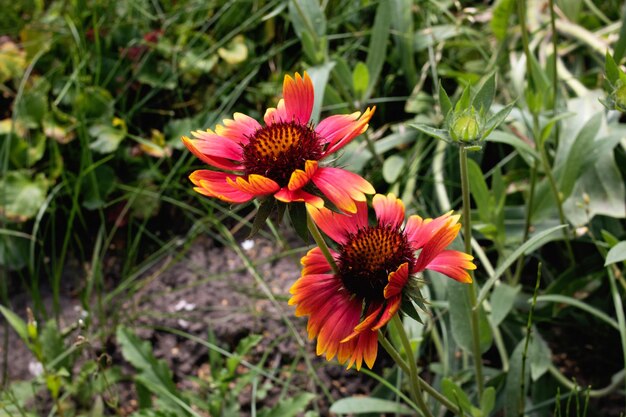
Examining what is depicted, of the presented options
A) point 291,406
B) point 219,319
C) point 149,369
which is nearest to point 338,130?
point 291,406

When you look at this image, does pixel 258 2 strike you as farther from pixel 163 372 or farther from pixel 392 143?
pixel 163 372

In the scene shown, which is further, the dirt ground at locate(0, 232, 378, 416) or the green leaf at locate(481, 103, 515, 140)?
the dirt ground at locate(0, 232, 378, 416)

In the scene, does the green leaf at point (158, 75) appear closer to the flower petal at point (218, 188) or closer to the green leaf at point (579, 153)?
the green leaf at point (579, 153)

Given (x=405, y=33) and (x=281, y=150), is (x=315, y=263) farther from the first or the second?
(x=405, y=33)

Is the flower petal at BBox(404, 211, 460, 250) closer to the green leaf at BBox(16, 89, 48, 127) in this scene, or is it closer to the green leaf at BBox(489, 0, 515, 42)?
the green leaf at BBox(489, 0, 515, 42)

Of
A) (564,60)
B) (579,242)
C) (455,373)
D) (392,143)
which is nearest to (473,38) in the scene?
(564,60)

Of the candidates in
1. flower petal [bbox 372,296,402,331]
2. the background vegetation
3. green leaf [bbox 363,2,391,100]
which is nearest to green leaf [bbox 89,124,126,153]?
the background vegetation
